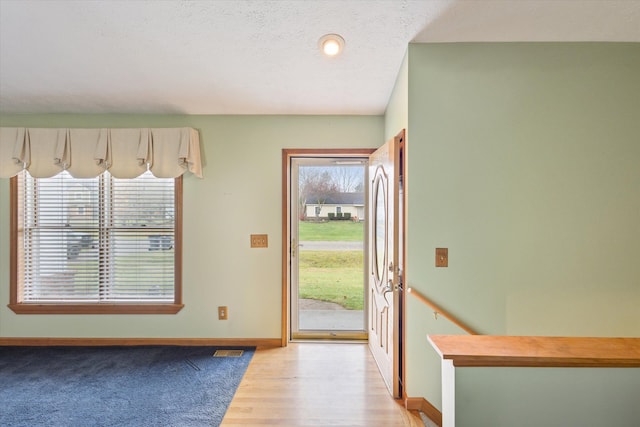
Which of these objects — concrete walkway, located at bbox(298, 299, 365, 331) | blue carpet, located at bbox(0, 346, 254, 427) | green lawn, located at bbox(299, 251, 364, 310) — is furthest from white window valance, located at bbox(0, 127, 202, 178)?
concrete walkway, located at bbox(298, 299, 365, 331)

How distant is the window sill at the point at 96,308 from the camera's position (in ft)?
9.47

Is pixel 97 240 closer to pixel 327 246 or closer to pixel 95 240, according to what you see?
pixel 95 240

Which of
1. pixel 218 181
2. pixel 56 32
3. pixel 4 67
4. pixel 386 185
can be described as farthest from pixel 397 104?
pixel 4 67

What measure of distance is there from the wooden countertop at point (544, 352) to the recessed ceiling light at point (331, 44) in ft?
5.29

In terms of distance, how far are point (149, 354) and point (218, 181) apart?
1.71 metres

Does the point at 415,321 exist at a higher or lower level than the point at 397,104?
lower

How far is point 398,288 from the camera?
6.72 feet

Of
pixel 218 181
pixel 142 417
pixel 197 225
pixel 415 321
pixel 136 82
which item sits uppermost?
pixel 136 82

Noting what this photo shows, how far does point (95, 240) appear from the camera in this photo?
296 centimetres

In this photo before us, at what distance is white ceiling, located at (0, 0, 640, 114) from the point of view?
147cm

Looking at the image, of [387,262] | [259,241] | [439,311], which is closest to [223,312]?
[259,241]

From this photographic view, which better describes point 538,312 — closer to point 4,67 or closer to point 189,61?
point 189,61

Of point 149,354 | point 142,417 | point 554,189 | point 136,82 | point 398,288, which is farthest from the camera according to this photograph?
point 149,354

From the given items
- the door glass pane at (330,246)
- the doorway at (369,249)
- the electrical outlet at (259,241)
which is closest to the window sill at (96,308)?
the electrical outlet at (259,241)
